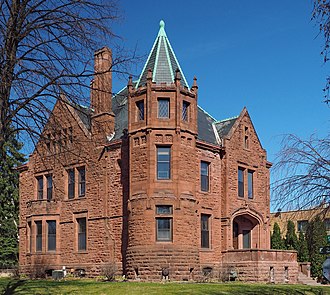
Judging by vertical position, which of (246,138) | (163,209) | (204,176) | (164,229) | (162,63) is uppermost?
(162,63)

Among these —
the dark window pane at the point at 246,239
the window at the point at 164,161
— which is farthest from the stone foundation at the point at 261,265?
the window at the point at 164,161

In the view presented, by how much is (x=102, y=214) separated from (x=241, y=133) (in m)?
11.3

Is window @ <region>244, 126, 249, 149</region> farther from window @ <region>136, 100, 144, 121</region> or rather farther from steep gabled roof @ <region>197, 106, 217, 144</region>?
window @ <region>136, 100, 144, 121</region>

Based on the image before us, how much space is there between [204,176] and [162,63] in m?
7.74

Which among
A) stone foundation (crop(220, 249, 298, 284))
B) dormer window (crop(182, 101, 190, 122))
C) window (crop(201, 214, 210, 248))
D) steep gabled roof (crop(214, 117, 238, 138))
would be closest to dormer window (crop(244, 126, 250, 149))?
steep gabled roof (crop(214, 117, 238, 138))

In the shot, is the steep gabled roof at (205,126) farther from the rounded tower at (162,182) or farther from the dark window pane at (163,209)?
the dark window pane at (163,209)

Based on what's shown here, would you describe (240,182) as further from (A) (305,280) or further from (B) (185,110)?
(B) (185,110)

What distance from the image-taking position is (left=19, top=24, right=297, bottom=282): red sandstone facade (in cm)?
3294

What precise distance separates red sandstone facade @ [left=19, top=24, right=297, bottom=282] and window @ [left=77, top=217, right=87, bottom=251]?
68 millimetres

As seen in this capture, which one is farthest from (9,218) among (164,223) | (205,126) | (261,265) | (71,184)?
(261,265)

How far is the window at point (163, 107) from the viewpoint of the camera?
33688 millimetres

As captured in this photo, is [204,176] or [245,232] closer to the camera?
[204,176]

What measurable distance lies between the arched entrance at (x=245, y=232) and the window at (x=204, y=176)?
4.55 m

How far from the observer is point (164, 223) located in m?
33.0
